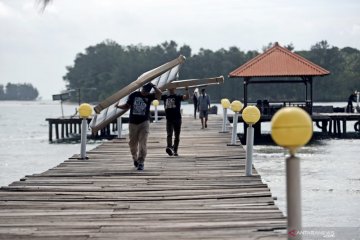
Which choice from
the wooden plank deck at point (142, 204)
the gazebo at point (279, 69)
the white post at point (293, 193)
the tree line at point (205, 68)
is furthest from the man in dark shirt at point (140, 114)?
the tree line at point (205, 68)

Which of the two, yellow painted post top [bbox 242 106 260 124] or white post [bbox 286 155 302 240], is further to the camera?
yellow painted post top [bbox 242 106 260 124]

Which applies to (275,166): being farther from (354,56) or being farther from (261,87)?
(354,56)

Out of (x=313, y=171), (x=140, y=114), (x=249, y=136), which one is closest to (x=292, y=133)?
(x=249, y=136)

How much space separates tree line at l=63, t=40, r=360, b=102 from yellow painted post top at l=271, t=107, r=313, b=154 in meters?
118

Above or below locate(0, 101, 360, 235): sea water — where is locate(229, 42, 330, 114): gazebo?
above

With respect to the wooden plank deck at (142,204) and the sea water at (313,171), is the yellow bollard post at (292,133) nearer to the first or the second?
the wooden plank deck at (142,204)

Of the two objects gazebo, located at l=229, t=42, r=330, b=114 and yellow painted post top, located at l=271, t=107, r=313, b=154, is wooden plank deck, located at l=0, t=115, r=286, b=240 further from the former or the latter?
gazebo, located at l=229, t=42, r=330, b=114

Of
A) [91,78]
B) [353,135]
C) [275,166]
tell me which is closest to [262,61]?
[353,135]

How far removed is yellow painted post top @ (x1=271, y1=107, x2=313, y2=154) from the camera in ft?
16.2

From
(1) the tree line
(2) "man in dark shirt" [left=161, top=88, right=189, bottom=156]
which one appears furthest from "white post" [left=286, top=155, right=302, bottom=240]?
(1) the tree line

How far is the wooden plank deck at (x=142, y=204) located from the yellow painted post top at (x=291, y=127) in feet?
7.49

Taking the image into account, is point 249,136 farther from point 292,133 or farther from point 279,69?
point 279,69

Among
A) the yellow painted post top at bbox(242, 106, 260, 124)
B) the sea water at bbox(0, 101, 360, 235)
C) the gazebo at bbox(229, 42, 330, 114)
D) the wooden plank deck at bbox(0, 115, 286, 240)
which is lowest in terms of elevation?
the sea water at bbox(0, 101, 360, 235)

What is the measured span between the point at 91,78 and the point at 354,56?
193ft
